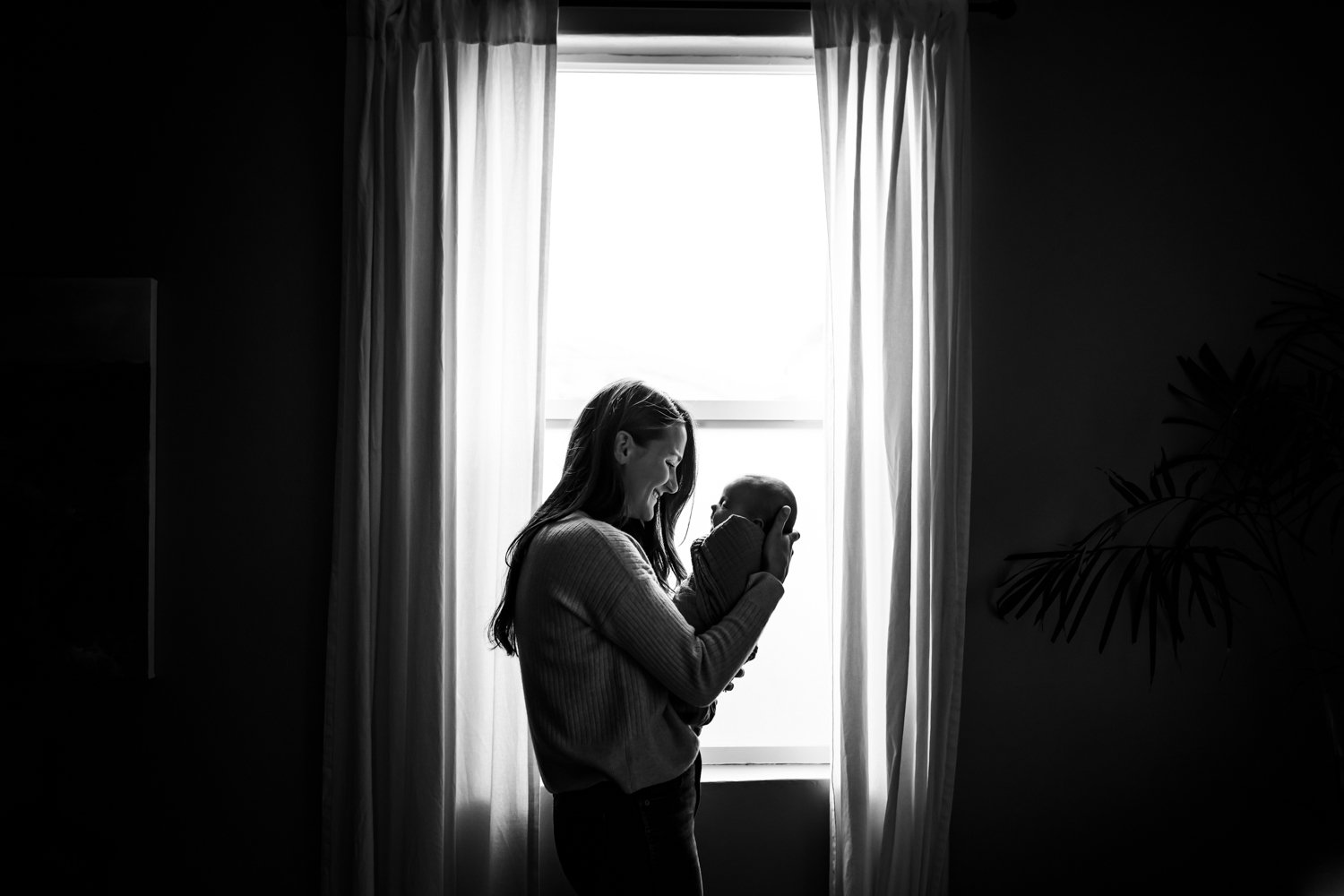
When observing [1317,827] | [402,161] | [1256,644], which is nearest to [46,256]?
[402,161]

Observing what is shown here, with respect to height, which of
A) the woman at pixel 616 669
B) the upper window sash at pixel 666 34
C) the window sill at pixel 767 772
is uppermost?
the upper window sash at pixel 666 34

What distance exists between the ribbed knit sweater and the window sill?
89cm

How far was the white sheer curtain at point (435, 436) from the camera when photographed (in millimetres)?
2088

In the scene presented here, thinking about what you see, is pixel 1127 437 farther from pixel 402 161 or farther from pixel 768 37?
pixel 402 161

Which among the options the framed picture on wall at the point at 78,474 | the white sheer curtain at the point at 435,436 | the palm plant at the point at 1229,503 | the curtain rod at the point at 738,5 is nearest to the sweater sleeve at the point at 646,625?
the white sheer curtain at the point at 435,436

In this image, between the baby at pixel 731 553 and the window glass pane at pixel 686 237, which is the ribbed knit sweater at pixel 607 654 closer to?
the baby at pixel 731 553

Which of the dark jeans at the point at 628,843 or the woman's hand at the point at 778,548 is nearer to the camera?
the dark jeans at the point at 628,843

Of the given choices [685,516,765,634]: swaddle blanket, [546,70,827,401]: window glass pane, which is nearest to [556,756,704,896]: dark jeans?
[685,516,765,634]: swaddle blanket

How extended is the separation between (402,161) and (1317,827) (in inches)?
113

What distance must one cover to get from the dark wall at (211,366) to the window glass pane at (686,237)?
622mm

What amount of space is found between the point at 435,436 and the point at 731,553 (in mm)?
915

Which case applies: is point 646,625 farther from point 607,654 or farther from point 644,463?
point 644,463

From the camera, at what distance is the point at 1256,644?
7.67 feet

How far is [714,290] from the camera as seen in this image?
2.37 meters
